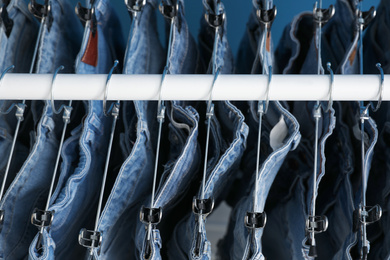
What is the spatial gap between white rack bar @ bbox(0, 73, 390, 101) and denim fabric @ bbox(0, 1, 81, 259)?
0.07m

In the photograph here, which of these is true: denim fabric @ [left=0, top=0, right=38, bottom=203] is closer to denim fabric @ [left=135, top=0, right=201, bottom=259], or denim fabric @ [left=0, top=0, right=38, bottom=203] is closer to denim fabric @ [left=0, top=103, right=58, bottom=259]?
denim fabric @ [left=0, top=103, right=58, bottom=259]

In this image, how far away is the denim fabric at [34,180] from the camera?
0.58m

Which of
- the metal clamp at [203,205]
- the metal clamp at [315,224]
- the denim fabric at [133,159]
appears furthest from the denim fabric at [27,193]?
the metal clamp at [315,224]

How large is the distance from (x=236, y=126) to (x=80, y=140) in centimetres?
20

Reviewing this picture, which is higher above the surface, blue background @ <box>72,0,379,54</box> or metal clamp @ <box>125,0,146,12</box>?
blue background @ <box>72,0,379,54</box>

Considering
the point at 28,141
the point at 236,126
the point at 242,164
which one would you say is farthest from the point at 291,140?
the point at 28,141

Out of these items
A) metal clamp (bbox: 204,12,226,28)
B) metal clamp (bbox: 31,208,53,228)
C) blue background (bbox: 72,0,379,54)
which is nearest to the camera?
metal clamp (bbox: 31,208,53,228)

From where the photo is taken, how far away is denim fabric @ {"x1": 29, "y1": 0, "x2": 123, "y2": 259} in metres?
0.56

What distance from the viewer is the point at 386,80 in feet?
1.75

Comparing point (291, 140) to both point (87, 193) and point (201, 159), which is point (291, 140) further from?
point (87, 193)

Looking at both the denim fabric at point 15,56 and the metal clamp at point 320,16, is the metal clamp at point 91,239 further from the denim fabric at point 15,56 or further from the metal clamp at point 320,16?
the metal clamp at point 320,16

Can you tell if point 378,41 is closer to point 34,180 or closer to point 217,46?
point 217,46

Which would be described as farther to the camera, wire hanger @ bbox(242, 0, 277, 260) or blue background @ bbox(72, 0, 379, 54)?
blue background @ bbox(72, 0, 379, 54)

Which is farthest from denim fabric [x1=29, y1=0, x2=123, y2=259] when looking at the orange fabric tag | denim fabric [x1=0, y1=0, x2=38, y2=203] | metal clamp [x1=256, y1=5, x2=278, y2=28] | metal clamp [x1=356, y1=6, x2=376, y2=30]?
metal clamp [x1=356, y1=6, x2=376, y2=30]
